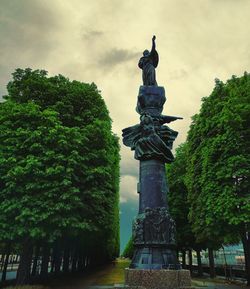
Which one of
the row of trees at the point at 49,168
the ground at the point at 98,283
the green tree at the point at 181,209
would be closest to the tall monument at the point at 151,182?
the row of trees at the point at 49,168

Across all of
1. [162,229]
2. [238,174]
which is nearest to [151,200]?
[162,229]

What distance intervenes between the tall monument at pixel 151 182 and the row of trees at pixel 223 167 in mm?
8989

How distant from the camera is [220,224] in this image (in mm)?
20766

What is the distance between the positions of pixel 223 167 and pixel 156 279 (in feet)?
42.3

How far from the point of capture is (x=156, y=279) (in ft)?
32.0

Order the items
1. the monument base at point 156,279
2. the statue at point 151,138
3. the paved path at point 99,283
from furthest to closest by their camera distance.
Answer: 1. the paved path at point 99,283
2. the statue at point 151,138
3. the monument base at point 156,279

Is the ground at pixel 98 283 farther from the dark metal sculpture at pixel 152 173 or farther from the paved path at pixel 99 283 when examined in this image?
the dark metal sculpture at pixel 152 173

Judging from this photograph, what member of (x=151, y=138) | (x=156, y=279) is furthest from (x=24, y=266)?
(x=151, y=138)

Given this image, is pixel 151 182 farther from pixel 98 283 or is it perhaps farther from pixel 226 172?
pixel 98 283

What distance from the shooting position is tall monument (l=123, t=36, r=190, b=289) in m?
10.5

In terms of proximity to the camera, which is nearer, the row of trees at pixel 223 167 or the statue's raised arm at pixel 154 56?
the statue's raised arm at pixel 154 56

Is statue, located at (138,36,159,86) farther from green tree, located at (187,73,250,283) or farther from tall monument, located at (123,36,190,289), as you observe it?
green tree, located at (187,73,250,283)

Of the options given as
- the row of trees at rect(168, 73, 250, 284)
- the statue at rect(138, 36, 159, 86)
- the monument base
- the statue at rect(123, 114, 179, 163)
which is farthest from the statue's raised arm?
the monument base

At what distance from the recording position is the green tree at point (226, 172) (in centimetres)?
1998
